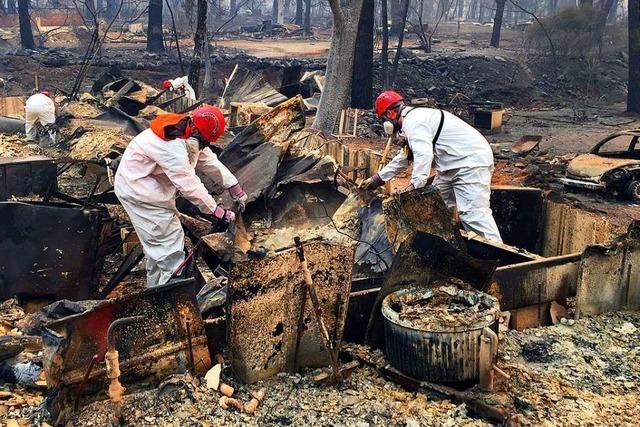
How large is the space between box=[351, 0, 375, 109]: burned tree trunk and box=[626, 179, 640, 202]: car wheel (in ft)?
29.4

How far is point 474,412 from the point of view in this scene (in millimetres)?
4152

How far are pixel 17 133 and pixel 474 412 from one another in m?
14.5

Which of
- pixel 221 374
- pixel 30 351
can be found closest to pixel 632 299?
pixel 221 374

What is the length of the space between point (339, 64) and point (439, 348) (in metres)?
9.48

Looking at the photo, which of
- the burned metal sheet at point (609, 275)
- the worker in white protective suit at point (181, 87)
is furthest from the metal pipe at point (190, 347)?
the worker in white protective suit at point (181, 87)

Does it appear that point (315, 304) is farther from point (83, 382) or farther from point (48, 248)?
point (48, 248)

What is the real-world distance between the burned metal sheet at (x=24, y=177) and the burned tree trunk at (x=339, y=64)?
5.87 meters

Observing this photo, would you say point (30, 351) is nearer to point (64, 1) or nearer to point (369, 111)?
point (369, 111)

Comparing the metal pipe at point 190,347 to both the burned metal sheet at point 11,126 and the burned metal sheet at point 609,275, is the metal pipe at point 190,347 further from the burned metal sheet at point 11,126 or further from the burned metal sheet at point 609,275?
the burned metal sheet at point 11,126

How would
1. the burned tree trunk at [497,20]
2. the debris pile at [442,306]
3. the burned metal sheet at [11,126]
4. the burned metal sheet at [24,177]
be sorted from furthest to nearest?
the burned tree trunk at [497,20] < the burned metal sheet at [11,126] < the burned metal sheet at [24,177] < the debris pile at [442,306]

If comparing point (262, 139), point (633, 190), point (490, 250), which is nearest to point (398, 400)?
Result: point (490, 250)

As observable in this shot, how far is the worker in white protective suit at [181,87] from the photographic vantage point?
17.5 m

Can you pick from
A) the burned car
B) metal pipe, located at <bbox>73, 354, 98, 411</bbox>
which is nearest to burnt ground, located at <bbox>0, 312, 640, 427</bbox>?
metal pipe, located at <bbox>73, 354, 98, 411</bbox>

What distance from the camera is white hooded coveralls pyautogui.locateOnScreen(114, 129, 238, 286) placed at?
5.67m
